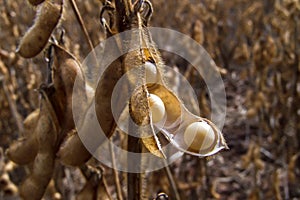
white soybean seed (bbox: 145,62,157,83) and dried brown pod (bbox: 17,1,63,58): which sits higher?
dried brown pod (bbox: 17,1,63,58)

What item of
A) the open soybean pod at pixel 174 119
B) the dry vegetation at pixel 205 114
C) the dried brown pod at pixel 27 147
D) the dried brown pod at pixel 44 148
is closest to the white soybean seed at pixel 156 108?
the open soybean pod at pixel 174 119

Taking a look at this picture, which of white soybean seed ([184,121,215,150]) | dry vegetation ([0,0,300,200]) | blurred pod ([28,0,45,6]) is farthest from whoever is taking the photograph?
dry vegetation ([0,0,300,200])

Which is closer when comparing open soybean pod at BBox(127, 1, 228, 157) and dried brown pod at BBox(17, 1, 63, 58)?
open soybean pod at BBox(127, 1, 228, 157)

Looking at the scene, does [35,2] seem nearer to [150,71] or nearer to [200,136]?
[150,71]

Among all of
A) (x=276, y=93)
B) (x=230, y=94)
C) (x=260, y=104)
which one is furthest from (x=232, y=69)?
(x=260, y=104)

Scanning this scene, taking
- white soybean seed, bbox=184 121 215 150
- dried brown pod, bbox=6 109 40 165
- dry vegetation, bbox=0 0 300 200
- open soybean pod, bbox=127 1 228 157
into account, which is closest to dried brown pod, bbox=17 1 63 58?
dry vegetation, bbox=0 0 300 200

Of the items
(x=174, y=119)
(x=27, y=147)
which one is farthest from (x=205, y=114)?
(x=174, y=119)

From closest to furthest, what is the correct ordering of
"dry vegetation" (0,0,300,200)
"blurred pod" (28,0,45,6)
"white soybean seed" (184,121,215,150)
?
"white soybean seed" (184,121,215,150)
"blurred pod" (28,0,45,6)
"dry vegetation" (0,0,300,200)

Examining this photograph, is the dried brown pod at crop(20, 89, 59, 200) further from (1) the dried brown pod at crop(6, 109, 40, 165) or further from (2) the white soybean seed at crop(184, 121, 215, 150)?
(2) the white soybean seed at crop(184, 121, 215, 150)
